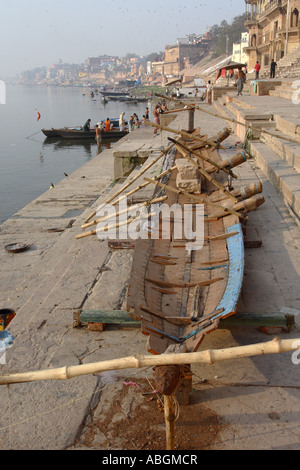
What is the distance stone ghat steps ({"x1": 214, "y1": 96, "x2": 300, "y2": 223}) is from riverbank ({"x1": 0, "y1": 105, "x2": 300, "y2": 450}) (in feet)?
2.83

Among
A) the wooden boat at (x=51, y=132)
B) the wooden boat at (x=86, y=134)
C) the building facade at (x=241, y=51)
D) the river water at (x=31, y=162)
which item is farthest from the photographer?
the building facade at (x=241, y=51)

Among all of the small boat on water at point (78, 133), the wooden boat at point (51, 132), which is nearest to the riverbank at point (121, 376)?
the small boat on water at point (78, 133)

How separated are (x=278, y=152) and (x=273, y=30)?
122 feet

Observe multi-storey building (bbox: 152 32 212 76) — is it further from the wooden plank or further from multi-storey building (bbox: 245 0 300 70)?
the wooden plank

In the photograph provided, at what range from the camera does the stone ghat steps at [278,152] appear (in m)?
7.91

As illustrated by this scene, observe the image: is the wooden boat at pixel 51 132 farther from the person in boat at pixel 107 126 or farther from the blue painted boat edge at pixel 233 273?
the blue painted boat edge at pixel 233 273

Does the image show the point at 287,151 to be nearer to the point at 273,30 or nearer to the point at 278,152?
the point at 278,152

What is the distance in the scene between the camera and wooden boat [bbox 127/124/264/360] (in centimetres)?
394

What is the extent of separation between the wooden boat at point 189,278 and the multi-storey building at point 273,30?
27.9 metres

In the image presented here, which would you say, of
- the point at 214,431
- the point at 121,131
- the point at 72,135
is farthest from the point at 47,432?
the point at 72,135

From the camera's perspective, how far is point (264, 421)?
3.43 m

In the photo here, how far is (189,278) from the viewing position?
5.09 m

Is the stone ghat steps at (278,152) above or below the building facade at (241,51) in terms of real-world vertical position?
below

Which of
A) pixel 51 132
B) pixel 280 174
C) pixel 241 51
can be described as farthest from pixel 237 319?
pixel 241 51
